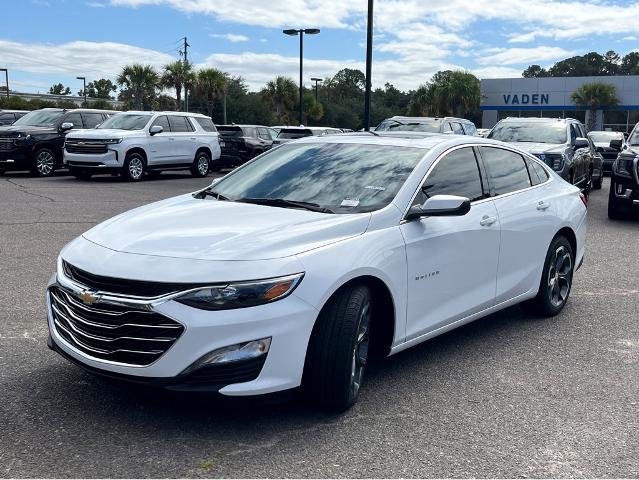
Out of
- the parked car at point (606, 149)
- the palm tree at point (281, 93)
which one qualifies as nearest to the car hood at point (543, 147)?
the parked car at point (606, 149)

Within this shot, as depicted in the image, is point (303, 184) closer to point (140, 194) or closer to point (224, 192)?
point (224, 192)

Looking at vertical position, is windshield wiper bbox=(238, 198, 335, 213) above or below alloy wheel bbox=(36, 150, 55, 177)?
above

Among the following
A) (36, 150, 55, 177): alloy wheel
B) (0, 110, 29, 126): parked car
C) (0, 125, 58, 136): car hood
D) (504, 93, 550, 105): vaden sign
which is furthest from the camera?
(504, 93, 550, 105): vaden sign

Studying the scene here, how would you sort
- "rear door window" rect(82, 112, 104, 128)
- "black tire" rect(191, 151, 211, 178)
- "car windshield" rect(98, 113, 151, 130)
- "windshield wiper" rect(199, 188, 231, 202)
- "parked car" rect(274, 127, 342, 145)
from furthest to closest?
"parked car" rect(274, 127, 342, 145), "black tire" rect(191, 151, 211, 178), "rear door window" rect(82, 112, 104, 128), "car windshield" rect(98, 113, 151, 130), "windshield wiper" rect(199, 188, 231, 202)

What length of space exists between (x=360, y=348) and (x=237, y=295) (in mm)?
924

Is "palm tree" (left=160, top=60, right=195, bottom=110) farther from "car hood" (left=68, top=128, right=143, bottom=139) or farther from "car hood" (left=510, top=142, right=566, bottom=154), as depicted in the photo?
"car hood" (left=510, top=142, right=566, bottom=154)

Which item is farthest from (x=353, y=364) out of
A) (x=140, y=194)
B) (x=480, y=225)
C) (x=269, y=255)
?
(x=140, y=194)

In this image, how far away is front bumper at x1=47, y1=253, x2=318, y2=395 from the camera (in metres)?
3.50

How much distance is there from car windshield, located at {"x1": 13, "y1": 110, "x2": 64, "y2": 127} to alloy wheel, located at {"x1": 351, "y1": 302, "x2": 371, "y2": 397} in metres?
18.1

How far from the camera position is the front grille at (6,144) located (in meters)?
19.2

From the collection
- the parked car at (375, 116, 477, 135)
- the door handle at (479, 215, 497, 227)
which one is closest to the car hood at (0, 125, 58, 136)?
the parked car at (375, 116, 477, 135)

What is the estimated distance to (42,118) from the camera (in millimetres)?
20609

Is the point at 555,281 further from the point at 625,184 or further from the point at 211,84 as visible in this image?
the point at 211,84

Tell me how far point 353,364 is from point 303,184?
1.42m
